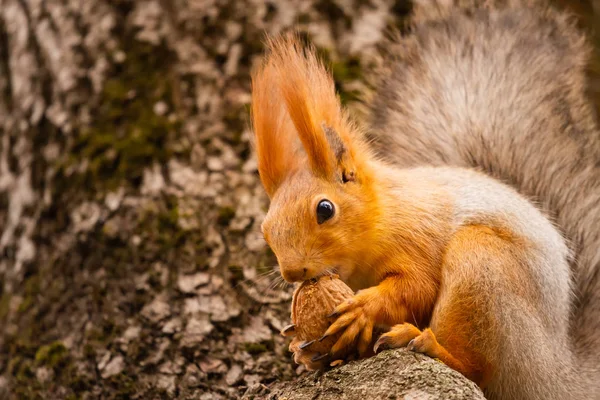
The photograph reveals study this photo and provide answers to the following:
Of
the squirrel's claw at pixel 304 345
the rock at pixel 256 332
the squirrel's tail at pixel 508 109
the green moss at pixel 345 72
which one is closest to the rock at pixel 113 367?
the rock at pixel 256 332

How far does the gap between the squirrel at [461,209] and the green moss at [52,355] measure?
835 mm

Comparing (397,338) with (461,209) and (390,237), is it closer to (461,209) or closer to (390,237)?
(390,237)

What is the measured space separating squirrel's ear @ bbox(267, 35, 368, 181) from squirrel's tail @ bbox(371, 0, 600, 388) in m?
0.39

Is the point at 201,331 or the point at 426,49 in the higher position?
the point at 426,49

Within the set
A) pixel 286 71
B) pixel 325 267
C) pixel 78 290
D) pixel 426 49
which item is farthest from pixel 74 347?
pixel 426 49

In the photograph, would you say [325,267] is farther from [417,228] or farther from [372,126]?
[372,126]

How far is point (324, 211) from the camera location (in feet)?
5.50

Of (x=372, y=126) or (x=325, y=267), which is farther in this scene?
(x=372, y=126)

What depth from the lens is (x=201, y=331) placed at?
79.8 inches

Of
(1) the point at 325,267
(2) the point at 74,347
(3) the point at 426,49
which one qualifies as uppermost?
(3) the point at 426,49

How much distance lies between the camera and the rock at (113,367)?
79.0 inches

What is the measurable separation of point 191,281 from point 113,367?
1.07ft

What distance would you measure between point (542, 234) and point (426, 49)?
0.82 metres

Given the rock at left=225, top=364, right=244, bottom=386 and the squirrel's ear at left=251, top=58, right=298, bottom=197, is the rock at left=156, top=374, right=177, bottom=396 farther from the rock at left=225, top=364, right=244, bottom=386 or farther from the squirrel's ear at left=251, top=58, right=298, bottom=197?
the squirrel's ear at left=251, top=58, right=298, bottom=197
